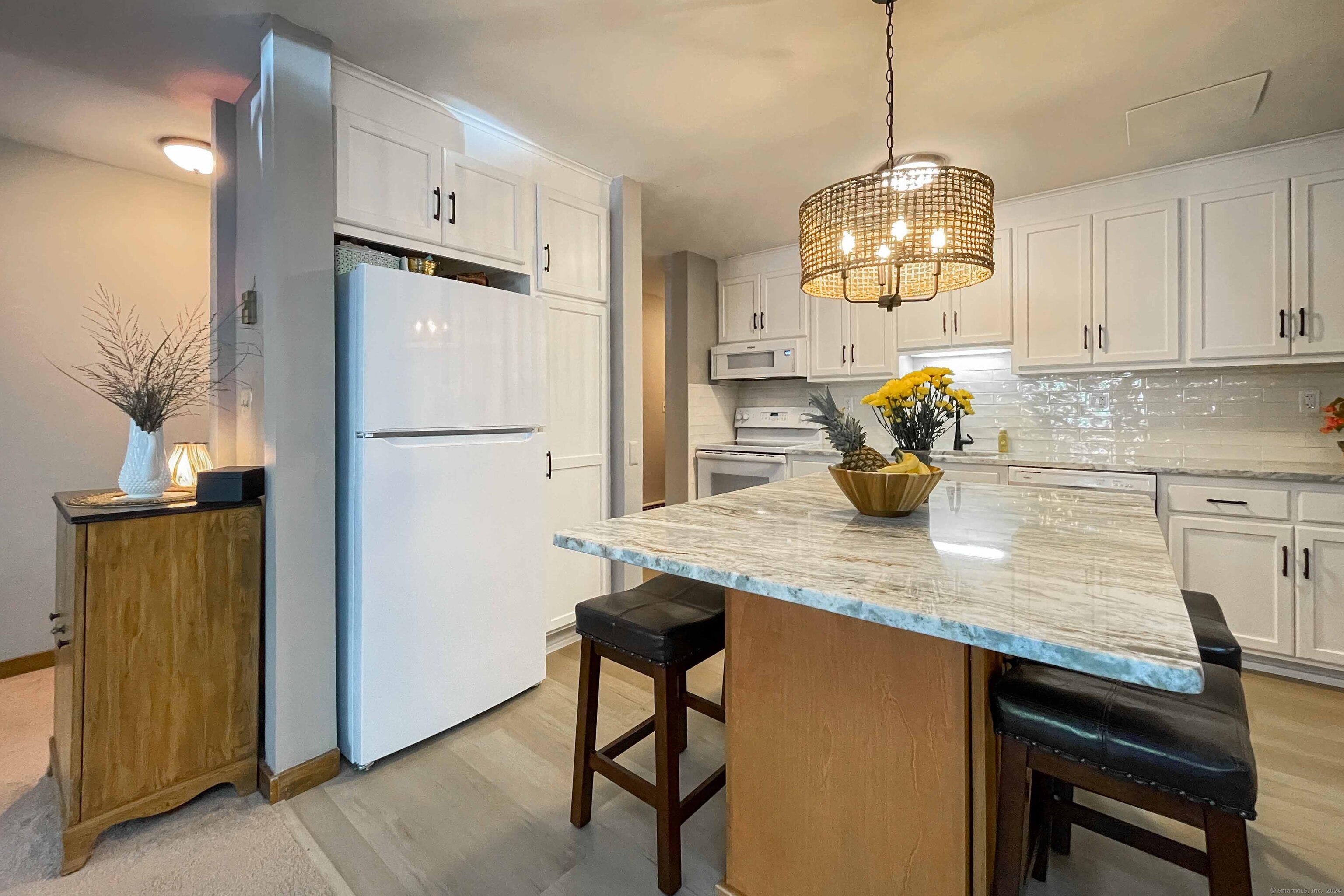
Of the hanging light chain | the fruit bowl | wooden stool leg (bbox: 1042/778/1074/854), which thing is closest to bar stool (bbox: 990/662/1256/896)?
the fruit bowl

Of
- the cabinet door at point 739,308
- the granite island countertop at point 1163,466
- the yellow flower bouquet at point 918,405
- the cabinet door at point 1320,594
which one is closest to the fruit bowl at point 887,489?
the yellow flower bouquet at point 918,405

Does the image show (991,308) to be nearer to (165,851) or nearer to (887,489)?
(887,489)

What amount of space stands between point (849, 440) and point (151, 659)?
80.3 inches

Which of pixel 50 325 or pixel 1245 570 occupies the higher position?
pixel 50 325

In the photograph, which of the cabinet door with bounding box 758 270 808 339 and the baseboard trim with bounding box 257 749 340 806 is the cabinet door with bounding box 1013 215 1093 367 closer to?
the cabinet door with bounding box 758 270 808 339

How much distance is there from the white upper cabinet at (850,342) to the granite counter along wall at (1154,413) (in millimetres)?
154

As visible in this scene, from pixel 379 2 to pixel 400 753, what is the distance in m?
2.44

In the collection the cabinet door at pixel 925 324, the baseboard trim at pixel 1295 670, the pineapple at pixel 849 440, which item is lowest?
the baseboard trim at pixel 1295 670

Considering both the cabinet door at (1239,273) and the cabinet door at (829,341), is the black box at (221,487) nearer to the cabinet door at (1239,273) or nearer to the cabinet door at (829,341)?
the cabinet door at (829,341)

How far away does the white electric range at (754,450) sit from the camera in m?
4.13

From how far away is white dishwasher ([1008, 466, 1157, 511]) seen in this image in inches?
108

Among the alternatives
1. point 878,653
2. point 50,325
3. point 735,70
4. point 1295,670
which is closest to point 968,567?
point 878,653

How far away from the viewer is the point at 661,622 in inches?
57.4

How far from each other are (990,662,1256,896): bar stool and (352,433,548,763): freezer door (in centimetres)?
174
